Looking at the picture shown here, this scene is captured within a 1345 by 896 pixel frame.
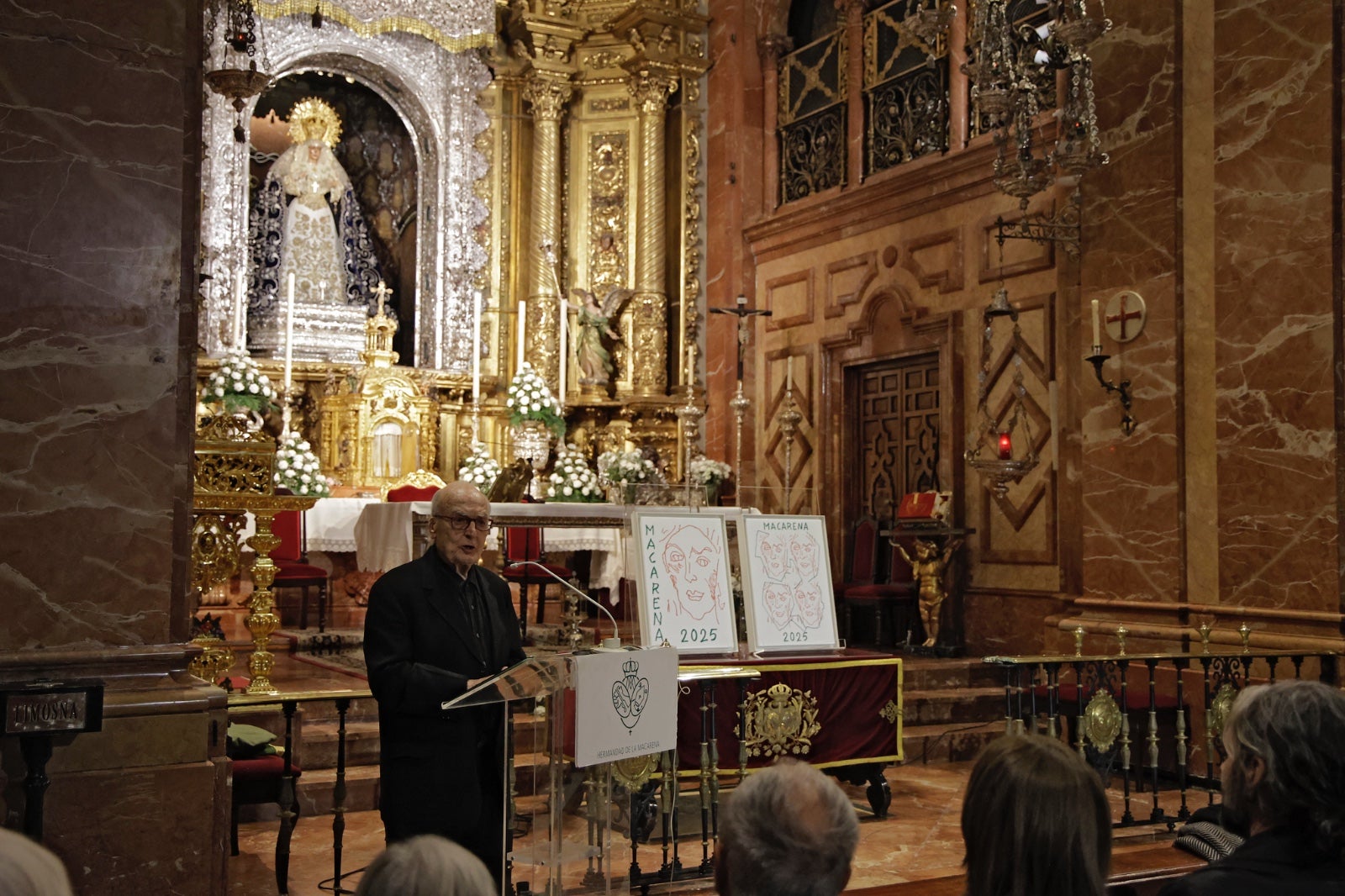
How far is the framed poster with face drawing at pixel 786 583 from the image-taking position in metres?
6.01

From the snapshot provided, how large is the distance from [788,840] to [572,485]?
24.7 ft

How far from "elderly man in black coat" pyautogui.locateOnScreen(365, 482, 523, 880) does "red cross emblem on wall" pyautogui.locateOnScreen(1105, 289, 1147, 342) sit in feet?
16.9

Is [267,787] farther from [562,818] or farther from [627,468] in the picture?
[627,468]

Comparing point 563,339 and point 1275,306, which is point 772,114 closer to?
point 563,339

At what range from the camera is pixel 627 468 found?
33.8 ft

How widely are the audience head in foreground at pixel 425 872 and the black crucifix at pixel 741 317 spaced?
369 inches

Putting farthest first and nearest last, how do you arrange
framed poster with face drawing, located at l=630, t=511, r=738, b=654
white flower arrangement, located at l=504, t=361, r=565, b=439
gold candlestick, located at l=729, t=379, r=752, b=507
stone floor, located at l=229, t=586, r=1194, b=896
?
gold candlestick, located at l=729, t=379, r=752, b=507 < white flower arrangement, located at l=504, t=361, r=565, b=439 < framed poster with face drawing, located at l=630, t=511, r=738, b=654 < stone floor, located at l=229, t=586, r=1194, b=896

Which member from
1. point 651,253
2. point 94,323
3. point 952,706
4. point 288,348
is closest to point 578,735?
point 94,323

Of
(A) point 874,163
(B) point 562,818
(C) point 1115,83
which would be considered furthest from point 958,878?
(A) point 874,163

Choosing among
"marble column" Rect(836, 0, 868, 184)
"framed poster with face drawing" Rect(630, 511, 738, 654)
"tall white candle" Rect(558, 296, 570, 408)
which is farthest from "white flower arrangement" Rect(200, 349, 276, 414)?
"marble column" Rect(836, 0, 868, 184)

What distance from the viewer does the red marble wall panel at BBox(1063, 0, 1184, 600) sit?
7.76m

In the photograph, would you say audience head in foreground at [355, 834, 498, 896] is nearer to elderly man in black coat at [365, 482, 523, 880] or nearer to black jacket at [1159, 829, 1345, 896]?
black jacket at [1159, 829, 1345, 896]

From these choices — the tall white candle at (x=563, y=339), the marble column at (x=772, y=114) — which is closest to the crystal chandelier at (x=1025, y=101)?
the marble column at (x=772, y=114)

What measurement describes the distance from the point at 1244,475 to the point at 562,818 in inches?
197
